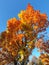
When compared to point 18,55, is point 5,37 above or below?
above

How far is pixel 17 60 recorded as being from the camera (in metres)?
26.1

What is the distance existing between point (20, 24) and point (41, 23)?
2.67m

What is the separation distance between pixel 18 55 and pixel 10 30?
3374mm

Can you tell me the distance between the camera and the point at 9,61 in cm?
2619

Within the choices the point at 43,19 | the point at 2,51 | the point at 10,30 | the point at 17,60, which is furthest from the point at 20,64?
the point at 43,19

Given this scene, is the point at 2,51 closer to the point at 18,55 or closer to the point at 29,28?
the point at 18,55

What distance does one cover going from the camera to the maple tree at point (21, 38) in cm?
2553

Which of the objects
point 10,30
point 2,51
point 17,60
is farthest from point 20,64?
point 10,30

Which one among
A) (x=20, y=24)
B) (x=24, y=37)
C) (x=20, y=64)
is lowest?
(x=20, y=64)

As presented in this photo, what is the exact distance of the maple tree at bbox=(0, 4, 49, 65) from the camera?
25531 millimetres

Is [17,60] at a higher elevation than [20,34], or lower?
lower

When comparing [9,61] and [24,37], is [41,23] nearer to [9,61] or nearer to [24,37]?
[24,37]

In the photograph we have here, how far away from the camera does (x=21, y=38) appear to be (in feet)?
84.5

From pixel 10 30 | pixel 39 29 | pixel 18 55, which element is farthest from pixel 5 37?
pixel 39 29
